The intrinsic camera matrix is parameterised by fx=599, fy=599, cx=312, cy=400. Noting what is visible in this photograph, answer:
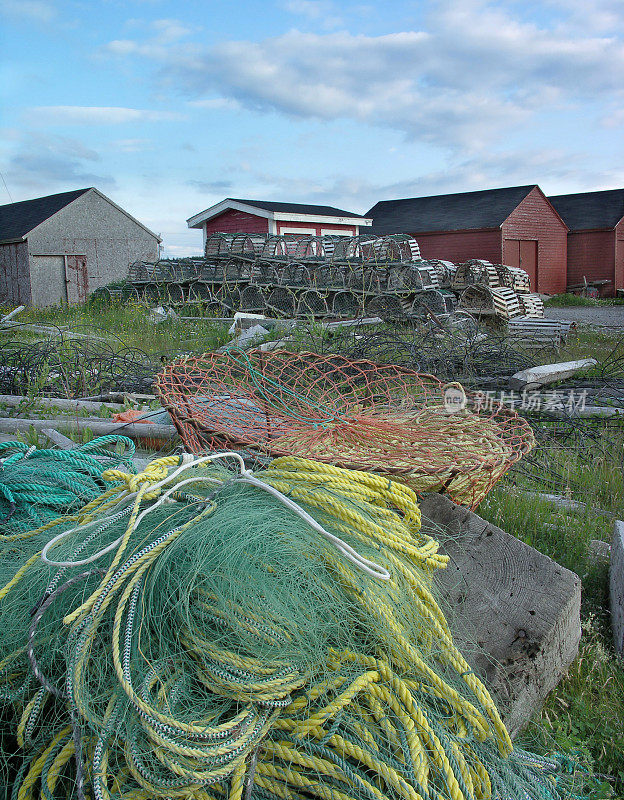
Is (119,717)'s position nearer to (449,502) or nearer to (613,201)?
(449,502)

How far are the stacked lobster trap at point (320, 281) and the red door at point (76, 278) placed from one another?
27.4ft

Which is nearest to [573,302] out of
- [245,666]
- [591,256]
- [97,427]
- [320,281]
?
[591,256]

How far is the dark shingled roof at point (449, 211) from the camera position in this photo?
2675 centimetres

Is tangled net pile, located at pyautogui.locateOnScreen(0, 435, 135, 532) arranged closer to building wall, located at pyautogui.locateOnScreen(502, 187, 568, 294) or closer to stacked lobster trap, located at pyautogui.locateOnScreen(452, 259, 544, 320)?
stacked lobster trap, located at pyautogui.locateOnScreen(452, 259, 544, 320)

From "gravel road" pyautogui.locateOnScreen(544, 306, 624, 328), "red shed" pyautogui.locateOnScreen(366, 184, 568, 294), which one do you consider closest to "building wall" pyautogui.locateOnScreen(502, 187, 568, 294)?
"red shed" pyautogui.locateOnScreen(366, 184, 568, 294)

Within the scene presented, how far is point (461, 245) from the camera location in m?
26.9

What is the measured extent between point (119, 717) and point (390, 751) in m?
0.56

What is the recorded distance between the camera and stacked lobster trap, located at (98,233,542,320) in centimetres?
1177

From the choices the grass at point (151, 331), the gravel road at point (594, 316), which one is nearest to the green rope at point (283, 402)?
the grass at point (151, 331)

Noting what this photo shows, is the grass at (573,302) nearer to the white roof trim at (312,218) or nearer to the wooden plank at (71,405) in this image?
the white roof trim at (312,218)

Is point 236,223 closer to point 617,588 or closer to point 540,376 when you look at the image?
point 540,376

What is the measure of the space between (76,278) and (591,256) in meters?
23.9

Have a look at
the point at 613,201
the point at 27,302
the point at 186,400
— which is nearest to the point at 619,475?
the point at 186,400

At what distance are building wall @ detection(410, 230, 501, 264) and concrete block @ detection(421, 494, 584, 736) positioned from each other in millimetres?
25792
